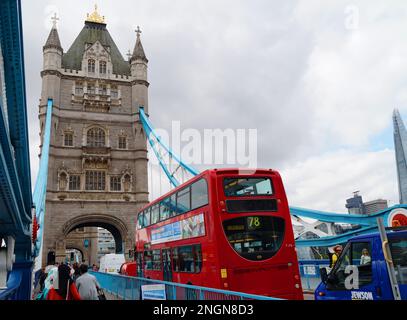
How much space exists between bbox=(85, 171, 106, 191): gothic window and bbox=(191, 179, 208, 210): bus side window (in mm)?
27320

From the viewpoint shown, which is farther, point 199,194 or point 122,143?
point 122,143

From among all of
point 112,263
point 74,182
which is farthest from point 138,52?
point 112,263

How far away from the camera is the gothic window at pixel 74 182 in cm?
3534

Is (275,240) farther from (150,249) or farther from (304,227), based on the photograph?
(304,227)

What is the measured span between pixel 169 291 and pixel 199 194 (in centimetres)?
274

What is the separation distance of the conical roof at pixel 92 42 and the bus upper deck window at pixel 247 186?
3459 centimetres

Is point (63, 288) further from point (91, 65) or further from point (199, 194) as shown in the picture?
point (91, 65)

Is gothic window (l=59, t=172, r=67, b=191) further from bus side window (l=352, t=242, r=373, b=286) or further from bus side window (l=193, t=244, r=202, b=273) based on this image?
bus side window (l=352, t=242, r=373, b=286)

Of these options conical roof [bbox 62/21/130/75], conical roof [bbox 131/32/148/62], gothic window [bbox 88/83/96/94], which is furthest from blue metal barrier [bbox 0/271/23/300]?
conical roof [bbox 131/32/148/62]

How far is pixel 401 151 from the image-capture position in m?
70.4

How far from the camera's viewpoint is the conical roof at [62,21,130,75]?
4006cm

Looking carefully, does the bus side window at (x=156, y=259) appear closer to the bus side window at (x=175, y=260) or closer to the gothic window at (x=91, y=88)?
the bus side window at (x=175, y=260)

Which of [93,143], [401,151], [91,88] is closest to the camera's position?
[93,143]

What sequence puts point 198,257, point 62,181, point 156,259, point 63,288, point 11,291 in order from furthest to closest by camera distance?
point 62,181
point 156,259
point 198,257
point 11,291
point 63,288
